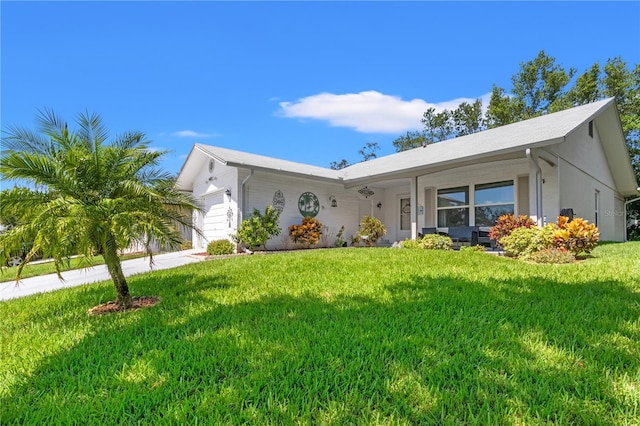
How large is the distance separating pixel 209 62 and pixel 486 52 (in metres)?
13.3

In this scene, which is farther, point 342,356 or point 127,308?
point 127,308

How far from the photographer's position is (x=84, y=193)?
4.55 metres

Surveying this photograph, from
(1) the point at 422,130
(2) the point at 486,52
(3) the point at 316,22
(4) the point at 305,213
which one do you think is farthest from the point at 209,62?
(1) the point at 422,130

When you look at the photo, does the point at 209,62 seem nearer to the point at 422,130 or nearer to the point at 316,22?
the point at 316,22

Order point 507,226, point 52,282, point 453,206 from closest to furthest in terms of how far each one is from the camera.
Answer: point 52,282 → point 507,226 → point 453,206

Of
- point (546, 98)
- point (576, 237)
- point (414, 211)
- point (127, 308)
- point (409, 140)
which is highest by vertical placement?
point (546, 98)

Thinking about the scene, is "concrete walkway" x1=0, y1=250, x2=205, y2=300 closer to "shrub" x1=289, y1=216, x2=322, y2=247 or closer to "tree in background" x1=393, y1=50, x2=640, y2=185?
"shrub" x1=289, y1=216, x2=322, y2=247

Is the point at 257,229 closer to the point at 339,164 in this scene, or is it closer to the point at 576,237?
the point at 576,237

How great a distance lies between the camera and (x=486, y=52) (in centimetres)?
1579

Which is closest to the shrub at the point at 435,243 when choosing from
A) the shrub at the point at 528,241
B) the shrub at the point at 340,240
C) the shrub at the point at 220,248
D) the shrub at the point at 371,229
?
the shrub at the point at 528,241

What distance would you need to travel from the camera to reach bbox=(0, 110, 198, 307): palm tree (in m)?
4.12

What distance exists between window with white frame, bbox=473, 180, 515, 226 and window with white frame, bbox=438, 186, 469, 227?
41cm

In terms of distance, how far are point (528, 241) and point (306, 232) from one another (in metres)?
7.26

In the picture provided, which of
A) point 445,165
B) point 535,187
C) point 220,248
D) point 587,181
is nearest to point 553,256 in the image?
point 535,187
